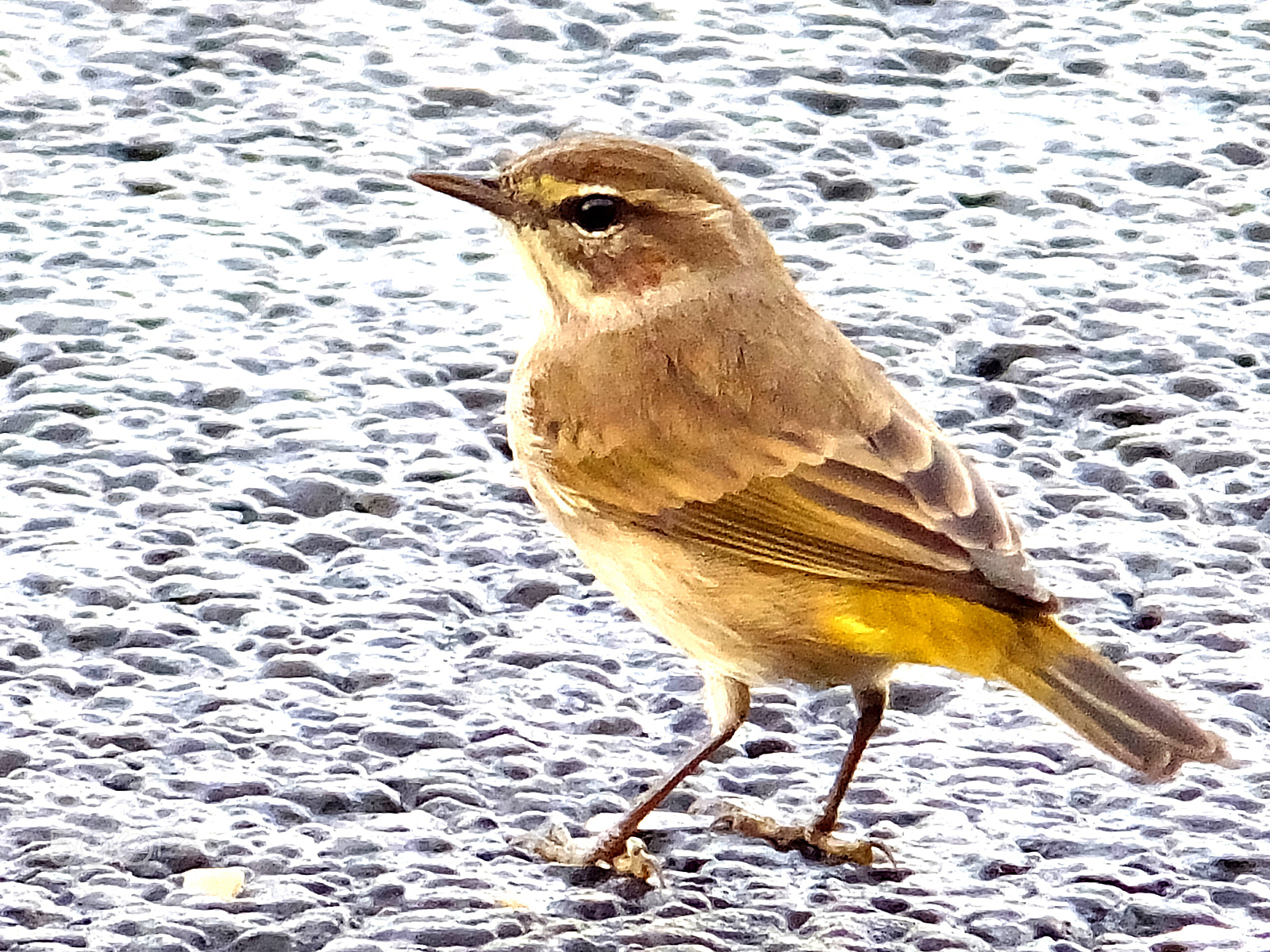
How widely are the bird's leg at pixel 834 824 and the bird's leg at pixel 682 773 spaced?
4.1 inches

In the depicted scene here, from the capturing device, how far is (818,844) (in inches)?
156

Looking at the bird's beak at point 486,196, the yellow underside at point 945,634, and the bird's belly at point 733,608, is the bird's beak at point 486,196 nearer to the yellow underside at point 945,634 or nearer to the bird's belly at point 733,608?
the bird's belly at point 733,608

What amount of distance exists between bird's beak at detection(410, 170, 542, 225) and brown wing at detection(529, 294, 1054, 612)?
11.9 inches

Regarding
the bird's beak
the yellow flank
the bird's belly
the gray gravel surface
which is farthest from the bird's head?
the yellow flank

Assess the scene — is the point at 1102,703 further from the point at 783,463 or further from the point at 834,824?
the point at 783,463

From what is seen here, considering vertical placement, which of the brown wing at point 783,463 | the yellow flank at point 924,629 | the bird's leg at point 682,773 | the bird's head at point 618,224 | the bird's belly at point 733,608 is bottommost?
the bird's leg at point 682,773

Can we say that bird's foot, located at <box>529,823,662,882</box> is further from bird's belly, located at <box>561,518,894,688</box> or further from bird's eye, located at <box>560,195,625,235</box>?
bird's eye, located at <box>560,195,625,235</box>

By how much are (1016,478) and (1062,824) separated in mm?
997

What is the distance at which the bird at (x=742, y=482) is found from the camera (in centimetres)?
401

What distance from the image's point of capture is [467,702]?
4.23 meters

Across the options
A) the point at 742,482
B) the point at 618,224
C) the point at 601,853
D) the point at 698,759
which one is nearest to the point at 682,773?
the point at 698,759

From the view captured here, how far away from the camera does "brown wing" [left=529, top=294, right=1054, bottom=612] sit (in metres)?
4.12

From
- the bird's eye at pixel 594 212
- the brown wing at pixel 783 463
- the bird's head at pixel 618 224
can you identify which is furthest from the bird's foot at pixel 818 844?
the bird's eye at pixel 594 212

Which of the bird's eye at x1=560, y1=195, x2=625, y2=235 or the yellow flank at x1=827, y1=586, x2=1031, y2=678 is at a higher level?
the bird's eye at x1=560, y1=195, x2=625, y2=235
